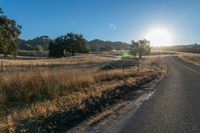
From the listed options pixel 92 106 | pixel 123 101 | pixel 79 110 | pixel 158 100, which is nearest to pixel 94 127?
pixel 79 110

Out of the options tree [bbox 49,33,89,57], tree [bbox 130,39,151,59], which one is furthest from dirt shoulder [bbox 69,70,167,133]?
tree [bbox 130,39,151,59]

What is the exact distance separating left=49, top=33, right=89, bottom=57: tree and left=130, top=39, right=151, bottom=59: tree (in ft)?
68.0

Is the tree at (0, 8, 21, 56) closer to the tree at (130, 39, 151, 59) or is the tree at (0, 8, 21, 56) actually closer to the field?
the field

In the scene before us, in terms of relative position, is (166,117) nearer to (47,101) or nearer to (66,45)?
(47,101)

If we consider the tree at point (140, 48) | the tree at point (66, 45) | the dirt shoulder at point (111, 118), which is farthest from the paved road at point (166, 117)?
the tree at point (140, 48)

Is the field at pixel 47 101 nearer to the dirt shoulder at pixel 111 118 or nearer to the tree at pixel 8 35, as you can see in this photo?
the dirt shoulder at pixel 111 118

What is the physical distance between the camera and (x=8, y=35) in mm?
A: 21969

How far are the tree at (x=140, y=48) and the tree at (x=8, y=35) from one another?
85143 millimetres

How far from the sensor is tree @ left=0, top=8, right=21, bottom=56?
2119 centimetres

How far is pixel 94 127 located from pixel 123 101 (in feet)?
14.2

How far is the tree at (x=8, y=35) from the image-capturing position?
21188mm

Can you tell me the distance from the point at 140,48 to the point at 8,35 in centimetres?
8674

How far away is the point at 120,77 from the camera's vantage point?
20.2 meters

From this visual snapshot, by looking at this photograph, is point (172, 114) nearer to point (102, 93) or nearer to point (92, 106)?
point (92, 106)
